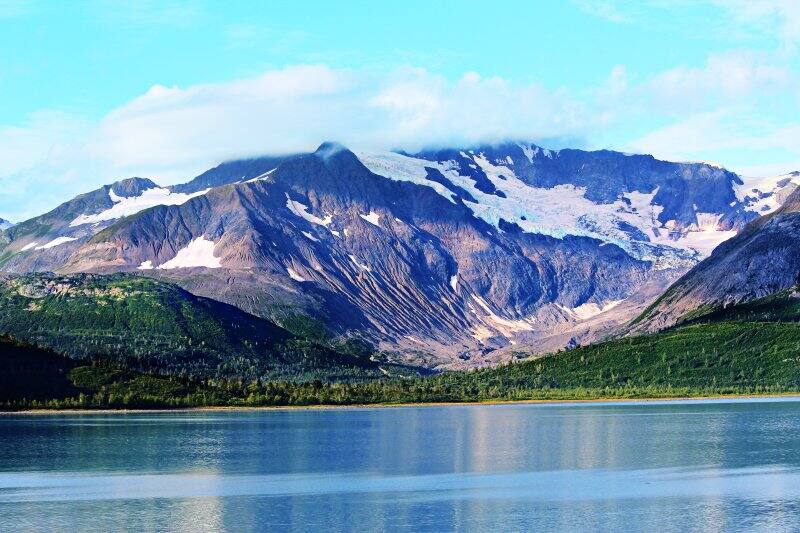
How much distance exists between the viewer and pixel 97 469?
167750 millimetres

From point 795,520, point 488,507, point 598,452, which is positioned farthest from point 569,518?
point 598,452

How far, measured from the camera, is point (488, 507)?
123 m

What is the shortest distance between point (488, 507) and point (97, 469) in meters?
67.1

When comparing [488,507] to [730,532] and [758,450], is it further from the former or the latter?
[758,450]

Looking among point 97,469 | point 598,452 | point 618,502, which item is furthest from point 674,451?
point 97,469

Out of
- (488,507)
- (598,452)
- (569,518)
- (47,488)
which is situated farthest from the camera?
(598,452)

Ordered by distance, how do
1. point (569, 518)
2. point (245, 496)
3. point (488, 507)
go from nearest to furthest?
point (569, 518) → point (488, 507) → point (245, 496)

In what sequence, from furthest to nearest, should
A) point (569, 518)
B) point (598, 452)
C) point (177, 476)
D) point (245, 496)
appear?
point (598, 452)
point (177, 476)
point (245, 496)
point (569, 518)

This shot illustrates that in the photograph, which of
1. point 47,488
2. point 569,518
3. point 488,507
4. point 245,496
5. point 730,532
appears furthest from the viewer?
point 47,488

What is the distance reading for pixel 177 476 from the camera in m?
156

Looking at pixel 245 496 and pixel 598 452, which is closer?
pixel 245 496

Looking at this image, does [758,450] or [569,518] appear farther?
[758,450]

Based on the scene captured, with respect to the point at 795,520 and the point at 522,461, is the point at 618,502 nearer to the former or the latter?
the point at 795,520

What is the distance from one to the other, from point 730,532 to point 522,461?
65710mm
